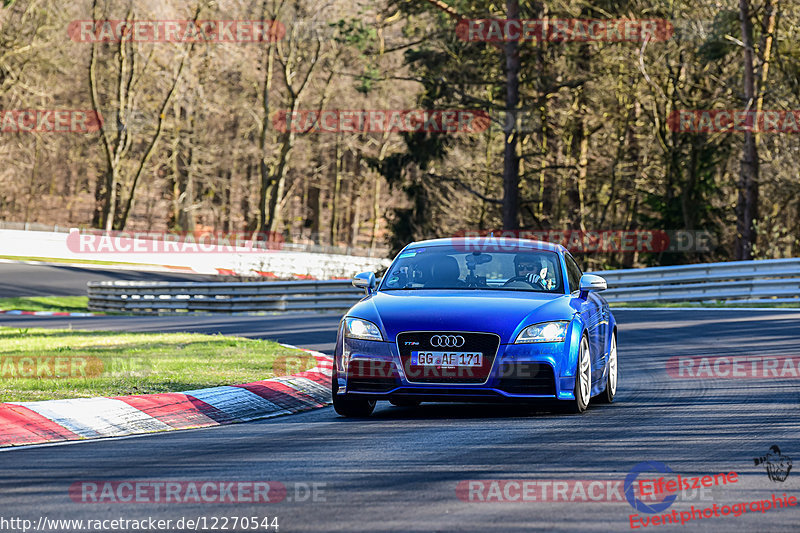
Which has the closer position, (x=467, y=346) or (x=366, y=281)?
(x=467, y=346)

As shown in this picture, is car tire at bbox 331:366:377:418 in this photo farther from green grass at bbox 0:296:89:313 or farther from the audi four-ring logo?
green grass at bbox 0:296:89:313

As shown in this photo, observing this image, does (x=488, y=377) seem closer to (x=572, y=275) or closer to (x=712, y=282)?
(x=572, y=275)

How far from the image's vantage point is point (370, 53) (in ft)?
119

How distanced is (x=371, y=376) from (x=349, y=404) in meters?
0.50

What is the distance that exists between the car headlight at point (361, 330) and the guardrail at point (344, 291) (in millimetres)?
15776

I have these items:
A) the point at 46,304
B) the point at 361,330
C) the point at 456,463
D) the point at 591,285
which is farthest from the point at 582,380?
the point at 46,304

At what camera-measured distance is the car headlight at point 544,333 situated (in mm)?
9000

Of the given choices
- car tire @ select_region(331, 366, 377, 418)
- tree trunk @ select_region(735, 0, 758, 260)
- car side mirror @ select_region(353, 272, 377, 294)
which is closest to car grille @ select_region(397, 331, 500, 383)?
car tire @ select_region(331, 366, 377, 418)

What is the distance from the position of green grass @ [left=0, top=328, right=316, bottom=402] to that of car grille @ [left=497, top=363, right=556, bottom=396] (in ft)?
11.1

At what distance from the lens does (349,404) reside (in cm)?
952

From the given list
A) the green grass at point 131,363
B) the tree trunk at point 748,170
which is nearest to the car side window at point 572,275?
the green grass at point 131,363

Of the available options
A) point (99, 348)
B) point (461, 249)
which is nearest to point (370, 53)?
point (99, 348)

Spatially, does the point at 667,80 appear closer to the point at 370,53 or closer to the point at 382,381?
the point at 370,53

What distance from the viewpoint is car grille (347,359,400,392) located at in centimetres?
905
